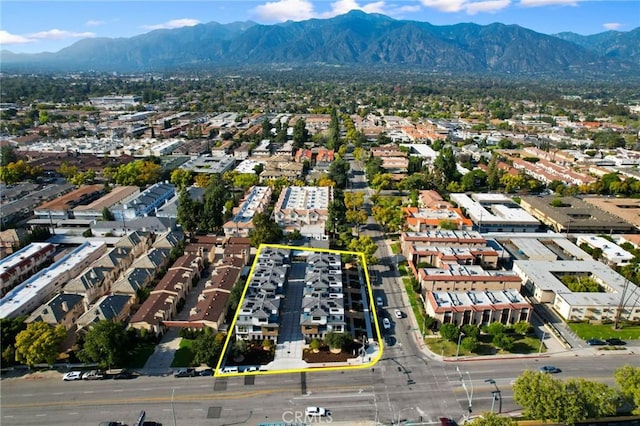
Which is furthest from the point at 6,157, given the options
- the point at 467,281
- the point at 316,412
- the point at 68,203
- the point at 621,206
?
the point at 621,206

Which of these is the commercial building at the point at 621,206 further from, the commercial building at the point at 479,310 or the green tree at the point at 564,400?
the green tree at the point at 564,400

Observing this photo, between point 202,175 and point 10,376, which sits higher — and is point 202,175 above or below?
above

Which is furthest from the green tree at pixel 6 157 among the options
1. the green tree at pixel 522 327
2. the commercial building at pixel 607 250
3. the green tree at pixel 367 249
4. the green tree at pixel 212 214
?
the commercial building at pixel 607 250

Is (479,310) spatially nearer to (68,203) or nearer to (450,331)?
(450,331)

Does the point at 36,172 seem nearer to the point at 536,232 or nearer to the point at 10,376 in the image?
the point at 10,376

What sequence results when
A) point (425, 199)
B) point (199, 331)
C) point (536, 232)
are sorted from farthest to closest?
point (425, 199), point (536, 232), point (199, 331)

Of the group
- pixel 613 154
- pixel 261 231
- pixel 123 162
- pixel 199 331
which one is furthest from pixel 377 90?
pixel 199 331
